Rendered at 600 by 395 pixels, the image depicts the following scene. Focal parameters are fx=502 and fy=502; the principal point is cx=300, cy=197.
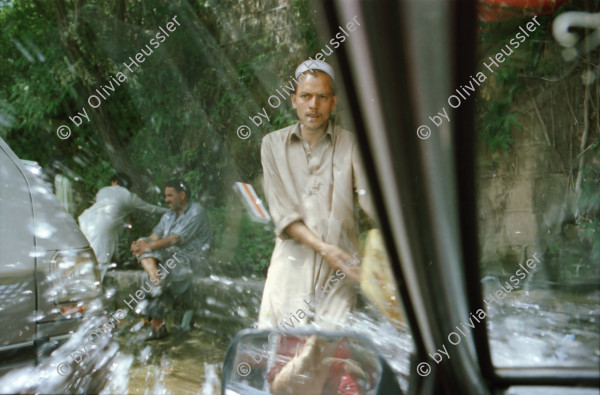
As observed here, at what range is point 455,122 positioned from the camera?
1.00 m

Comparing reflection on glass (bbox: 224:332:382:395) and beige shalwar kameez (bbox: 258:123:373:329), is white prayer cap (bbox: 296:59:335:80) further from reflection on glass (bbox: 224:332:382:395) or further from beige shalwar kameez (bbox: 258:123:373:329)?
reflection on glass (bbox: 224:332:382:395)

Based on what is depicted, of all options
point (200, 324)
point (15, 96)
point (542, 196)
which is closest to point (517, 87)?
point (542, 196)

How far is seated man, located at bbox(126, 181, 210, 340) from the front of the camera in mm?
2787

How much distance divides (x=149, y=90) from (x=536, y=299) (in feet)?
7.19

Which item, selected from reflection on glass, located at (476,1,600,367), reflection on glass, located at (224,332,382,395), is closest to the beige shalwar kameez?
reflection on glass, located at (224,332,382,395)

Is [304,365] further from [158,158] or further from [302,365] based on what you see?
[158,158]

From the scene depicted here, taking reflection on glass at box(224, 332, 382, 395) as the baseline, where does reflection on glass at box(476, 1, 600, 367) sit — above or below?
above

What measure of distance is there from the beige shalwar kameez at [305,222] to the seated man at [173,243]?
0.69 meters

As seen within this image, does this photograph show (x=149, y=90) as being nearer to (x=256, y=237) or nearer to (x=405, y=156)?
(x=256, y=237)

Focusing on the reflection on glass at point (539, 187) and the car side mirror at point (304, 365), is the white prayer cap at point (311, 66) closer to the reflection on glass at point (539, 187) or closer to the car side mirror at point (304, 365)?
the reflection on glass at point (539, 187)

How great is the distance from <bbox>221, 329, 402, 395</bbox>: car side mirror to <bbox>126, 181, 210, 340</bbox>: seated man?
104cm

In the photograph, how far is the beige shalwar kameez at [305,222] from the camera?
1.93 meters

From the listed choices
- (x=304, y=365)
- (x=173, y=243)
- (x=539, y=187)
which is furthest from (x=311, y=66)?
(x=173, y=243)

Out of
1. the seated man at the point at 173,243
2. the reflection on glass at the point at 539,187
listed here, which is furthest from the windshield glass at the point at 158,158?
the reflection on glass at the point at 539,187
